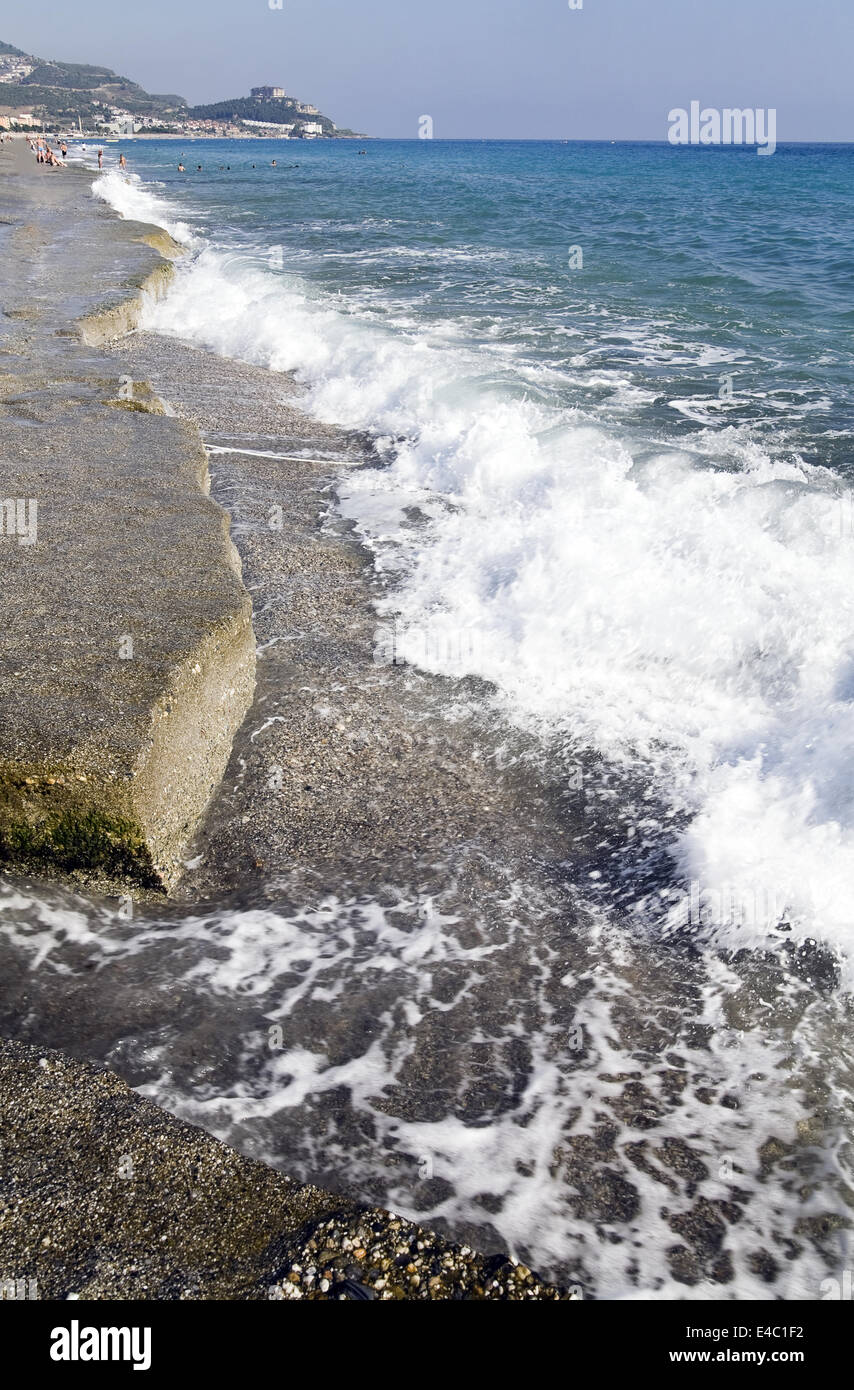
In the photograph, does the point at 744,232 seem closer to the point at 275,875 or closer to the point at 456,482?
the point at 456,482

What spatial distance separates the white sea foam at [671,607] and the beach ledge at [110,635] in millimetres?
1538

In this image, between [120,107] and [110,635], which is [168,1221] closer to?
[110,635]

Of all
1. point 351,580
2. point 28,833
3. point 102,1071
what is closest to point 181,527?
point 351,580

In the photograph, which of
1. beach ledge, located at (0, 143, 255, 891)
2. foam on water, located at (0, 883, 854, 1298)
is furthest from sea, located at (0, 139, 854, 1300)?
beach ledge, located at (0, 143, 255, 891)

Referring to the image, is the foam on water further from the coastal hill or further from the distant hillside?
the distant hillside

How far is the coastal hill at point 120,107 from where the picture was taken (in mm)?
127000

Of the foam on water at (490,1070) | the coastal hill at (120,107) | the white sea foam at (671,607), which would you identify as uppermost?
the coastal hill at (120,107)

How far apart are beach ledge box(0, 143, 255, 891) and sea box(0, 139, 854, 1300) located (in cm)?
37

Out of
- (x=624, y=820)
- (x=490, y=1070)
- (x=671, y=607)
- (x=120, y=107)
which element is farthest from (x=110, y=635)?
(x=120, y=107)

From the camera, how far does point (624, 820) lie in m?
4.42

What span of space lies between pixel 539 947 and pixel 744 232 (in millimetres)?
29572

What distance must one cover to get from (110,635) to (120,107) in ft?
606

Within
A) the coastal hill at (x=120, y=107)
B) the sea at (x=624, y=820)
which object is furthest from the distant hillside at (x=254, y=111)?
the sea at (x=624, y=820)

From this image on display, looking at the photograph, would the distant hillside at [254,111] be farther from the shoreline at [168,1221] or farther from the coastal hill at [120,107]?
the shoreline at [168,1221]
